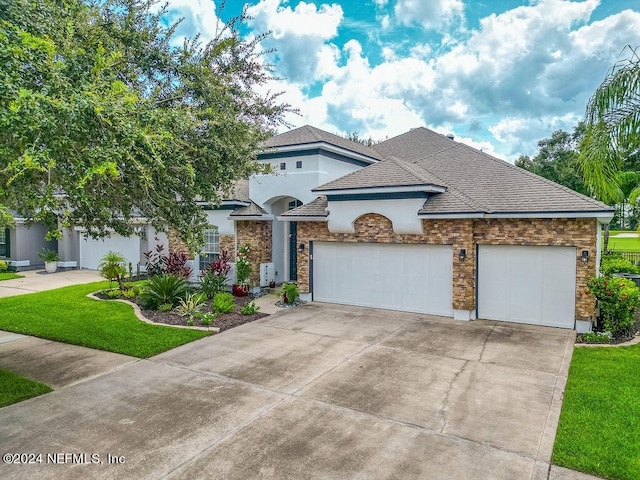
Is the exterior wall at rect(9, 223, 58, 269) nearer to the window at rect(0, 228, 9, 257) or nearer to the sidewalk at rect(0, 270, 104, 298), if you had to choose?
the window at rect(0, 228, 9, 257)

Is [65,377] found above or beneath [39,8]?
beneath

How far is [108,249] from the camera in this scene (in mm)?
21719

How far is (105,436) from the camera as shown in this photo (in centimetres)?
548

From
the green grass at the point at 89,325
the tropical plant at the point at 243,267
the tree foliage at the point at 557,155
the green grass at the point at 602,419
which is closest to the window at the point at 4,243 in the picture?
the green grass at the point at 89,325

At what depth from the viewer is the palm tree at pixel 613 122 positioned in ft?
26.8

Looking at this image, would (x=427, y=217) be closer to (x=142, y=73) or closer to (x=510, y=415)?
(x=510, y=415)

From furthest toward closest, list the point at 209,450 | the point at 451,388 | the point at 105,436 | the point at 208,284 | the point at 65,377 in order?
the point at 208,284, the point at 65,377, the point at 451,388, the point at 105,436, the point at 209,450

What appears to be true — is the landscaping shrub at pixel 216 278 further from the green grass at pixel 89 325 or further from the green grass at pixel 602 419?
the green grass at pixel 602 419

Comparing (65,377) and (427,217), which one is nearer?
(65,377)

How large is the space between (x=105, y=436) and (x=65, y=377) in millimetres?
2857

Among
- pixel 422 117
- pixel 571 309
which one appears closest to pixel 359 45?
pixel 422 117

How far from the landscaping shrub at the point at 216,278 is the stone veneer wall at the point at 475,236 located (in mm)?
4042

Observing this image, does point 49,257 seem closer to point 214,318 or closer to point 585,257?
point 214,318

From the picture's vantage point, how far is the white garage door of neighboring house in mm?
20672
